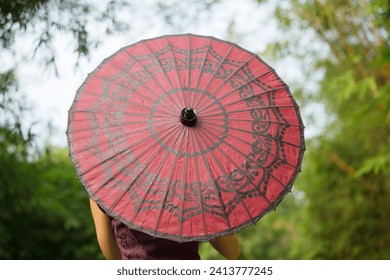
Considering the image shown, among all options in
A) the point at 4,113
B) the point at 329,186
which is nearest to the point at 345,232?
the point at 329,186

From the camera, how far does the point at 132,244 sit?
1.61 metres

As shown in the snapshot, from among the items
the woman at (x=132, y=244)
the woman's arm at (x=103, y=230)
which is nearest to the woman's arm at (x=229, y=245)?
the woman at (x=132, y=244)

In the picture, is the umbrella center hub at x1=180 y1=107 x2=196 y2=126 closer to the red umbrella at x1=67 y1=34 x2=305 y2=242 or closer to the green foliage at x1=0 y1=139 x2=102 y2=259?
the red umbrella at x1=67 y1=34 x2=305 y2=242

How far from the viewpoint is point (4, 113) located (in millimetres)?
2572

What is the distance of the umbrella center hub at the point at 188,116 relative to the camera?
1586mm

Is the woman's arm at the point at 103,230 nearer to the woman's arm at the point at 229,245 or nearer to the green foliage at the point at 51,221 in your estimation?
the woman's arm at the point at 229,245

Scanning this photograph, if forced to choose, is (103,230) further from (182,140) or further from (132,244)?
(182,140)

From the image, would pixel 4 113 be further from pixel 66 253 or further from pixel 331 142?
pixel 66 253

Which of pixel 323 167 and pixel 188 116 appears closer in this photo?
pixel 188 116

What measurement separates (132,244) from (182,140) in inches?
13.8

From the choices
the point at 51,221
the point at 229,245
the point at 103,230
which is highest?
the point at 103,230

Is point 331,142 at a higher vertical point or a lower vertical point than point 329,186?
higher

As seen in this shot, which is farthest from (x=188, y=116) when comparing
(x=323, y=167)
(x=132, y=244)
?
(x=323, y=167)
